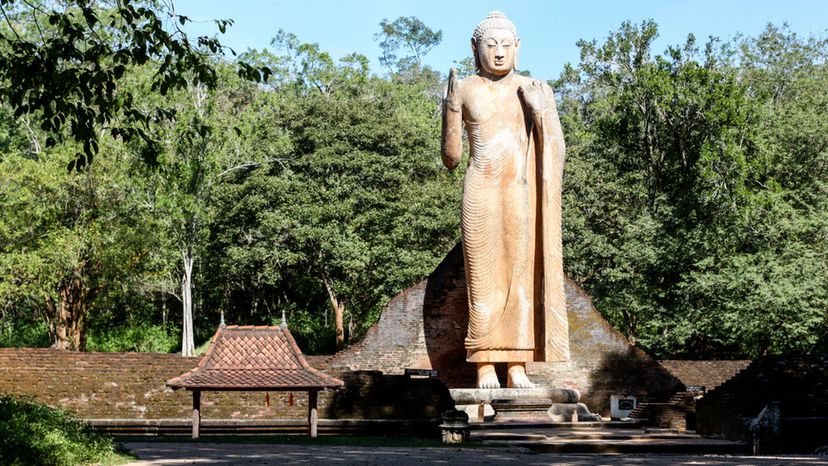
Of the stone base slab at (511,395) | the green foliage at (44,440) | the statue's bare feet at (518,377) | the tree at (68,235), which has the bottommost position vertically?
the green foliage at (44,440)

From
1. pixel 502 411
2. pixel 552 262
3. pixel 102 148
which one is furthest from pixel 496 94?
pixel 102 148

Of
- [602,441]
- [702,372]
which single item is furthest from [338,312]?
[602,441]

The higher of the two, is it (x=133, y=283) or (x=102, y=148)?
(x=102, y=148)

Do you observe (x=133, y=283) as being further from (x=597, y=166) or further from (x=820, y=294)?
(x=820, y=294)

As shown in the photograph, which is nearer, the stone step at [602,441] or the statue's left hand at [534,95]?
the stone step at [602,441]

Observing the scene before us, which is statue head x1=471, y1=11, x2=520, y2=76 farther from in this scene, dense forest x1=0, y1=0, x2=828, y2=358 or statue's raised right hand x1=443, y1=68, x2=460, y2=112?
dense forest x1=0, y1=0, x2=828, y2=358

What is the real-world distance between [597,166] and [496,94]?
14615 mm

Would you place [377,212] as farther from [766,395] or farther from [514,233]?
[766,395]

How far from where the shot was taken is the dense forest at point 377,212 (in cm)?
2850

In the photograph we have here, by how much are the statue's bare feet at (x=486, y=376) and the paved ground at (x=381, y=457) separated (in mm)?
5496

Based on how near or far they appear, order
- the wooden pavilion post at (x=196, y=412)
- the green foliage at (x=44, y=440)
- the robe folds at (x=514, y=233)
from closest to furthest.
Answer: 1. the green foliage at (x=44, y=440)
2. the wooden pavilion post at (x=196, y=412)
3. the robe folds at (x=514, y=233)

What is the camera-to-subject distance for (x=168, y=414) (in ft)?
61.2

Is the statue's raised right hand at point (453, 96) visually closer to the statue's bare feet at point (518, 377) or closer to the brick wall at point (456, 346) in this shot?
the brick wall at point (456, 346)

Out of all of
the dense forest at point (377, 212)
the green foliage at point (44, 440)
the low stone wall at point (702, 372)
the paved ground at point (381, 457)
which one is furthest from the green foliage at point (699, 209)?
the green foliage at point (44, 440)
